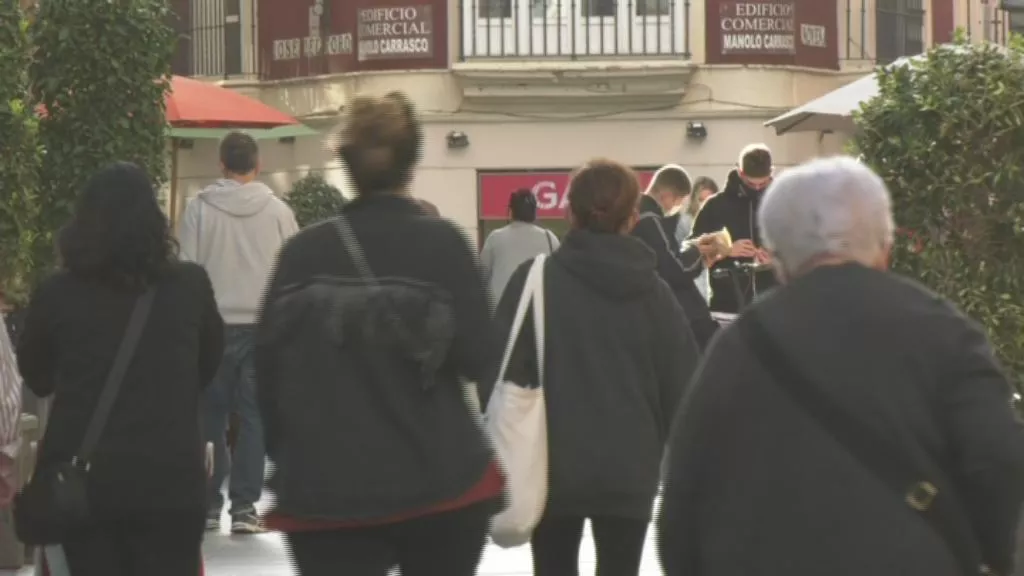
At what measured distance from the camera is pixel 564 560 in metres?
8.20

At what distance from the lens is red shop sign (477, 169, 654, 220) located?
32.3 m

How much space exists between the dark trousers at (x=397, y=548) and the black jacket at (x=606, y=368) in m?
1.95

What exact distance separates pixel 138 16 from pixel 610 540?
8.50m

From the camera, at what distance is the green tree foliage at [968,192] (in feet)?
A: 36.9

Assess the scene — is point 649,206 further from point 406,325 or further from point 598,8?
point 598,8

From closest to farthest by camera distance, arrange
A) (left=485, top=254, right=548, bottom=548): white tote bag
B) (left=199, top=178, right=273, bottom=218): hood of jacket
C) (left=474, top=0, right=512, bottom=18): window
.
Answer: (left=485, top=254, right=548, bottom=548): white tote bag < (left=199, top=178, right=273, bottom=218): hood of jacket < (left=474, top=0, right=512, bottom=18): window

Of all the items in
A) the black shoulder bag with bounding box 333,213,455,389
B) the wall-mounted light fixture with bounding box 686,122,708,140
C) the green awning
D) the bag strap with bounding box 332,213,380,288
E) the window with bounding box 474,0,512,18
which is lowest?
the black shoulder bag with bounding box 333,213,455,389

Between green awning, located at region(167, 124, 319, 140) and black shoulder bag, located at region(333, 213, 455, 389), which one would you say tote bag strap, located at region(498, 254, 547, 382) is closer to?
black shoulder bag, located at region(333, 213, 455, 389)

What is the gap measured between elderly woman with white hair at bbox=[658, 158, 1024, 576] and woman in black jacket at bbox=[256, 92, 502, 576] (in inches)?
39.9

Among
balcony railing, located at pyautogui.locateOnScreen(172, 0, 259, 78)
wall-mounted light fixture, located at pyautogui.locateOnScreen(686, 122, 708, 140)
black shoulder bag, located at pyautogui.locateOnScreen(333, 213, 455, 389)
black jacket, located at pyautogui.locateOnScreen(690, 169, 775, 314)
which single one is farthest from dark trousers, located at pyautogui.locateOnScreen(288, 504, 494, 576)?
balcony railing, located at pyautogui.locateOnScreen(172, 0, 259, 78)

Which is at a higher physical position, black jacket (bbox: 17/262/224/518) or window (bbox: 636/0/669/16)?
window (bbox: 636/0/669/16)

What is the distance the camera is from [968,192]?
1124 centimetres

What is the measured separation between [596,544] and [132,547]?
5.61ft

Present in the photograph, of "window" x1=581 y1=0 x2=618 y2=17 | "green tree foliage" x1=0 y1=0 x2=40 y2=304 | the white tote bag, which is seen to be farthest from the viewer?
"window" x1=581 y1=0 x2=618 y2=17
